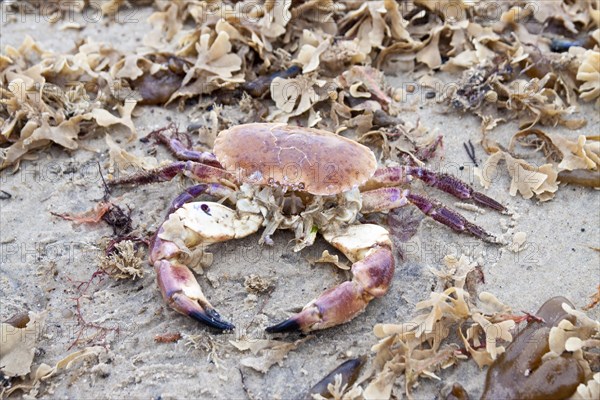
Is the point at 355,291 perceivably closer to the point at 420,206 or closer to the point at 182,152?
the point at 420,206

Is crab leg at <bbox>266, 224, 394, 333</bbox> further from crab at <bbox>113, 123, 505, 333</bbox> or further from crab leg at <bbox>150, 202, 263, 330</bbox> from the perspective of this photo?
crab leg at <bbox>150, 202, 263, 330</bbox>

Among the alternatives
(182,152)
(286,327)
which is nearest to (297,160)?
(286,327)

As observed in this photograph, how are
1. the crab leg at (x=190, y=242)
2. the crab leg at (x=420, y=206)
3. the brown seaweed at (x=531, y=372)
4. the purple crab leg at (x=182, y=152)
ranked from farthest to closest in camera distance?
the purple crab leg at (x=182, y=152), the crab leg at (x=420, y=206), the crab leg at (x=190, y=242), the brown seaweed at (x=531, y=372)

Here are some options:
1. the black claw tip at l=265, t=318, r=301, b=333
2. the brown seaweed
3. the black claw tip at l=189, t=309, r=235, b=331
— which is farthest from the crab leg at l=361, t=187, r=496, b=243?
the black claw tip at l=189, t=309, r=235, b=331

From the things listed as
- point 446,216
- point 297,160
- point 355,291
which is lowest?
point 446,216

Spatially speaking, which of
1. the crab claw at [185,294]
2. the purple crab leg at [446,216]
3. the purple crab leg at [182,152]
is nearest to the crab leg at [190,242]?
the crab claw at [185,294]

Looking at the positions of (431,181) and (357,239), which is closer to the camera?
(357,239)

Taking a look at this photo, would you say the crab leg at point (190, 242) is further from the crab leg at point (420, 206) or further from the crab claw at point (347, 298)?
the crab leg at point (420, 206)

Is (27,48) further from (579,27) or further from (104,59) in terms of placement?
(579,27)
